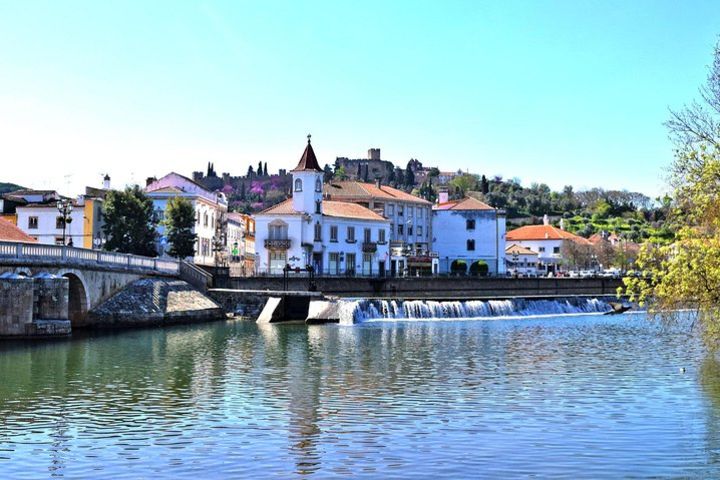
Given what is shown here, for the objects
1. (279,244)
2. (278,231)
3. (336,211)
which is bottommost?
(279,244)

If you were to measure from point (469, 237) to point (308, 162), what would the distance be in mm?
33855

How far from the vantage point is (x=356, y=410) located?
23.7 metres

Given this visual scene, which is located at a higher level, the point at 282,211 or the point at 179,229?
the point at 282,211

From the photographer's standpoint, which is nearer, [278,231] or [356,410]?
[356,410]

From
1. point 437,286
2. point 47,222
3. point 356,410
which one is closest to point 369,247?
point 437,286

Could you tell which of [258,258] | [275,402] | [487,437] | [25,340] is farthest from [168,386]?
[258,258]

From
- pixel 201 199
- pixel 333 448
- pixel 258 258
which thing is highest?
pixel 201 199

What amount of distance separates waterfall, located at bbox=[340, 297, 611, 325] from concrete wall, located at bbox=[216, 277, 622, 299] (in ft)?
37.8

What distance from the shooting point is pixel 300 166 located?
85.9 m

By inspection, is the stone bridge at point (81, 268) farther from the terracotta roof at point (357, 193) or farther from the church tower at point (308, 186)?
the terracotta roof at point (357, 193)

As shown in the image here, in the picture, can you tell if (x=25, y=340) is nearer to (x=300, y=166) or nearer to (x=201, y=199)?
(x=300, y=166)

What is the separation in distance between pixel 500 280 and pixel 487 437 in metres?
68.5

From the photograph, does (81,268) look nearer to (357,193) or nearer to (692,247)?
(692,247)

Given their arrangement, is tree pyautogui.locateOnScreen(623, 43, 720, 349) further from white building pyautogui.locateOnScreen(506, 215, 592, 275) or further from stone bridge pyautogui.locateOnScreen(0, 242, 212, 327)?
white building pyautogui.locateOnScreen(506, 215, 592, 275)
